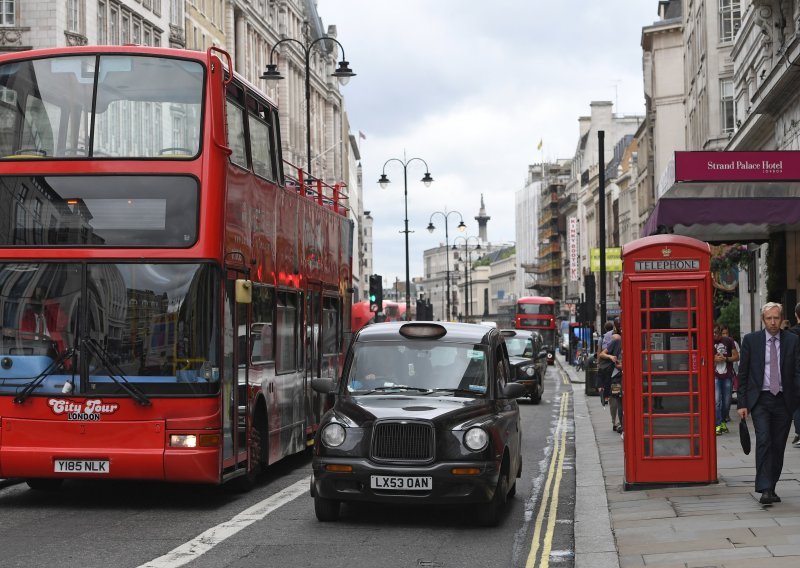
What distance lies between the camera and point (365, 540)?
449 inches

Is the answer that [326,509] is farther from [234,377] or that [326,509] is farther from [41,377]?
[41,377]

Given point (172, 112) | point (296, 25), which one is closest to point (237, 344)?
point (172, 112)

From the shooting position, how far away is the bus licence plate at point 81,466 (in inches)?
515

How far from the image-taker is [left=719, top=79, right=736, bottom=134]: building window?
48.6 metres

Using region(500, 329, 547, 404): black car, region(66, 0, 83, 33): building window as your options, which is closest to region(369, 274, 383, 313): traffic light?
region(500, 329, 547, 404): black car

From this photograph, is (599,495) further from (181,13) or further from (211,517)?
(181,13)

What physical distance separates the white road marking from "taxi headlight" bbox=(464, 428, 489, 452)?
206cm

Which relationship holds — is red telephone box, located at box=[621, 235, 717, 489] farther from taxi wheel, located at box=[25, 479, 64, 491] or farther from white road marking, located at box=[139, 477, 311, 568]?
taxi wheel, located at box=[25, 479, 64, 491]

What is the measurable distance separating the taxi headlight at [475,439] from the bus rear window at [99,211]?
10.5ft

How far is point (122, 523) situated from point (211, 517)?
0.86 metres

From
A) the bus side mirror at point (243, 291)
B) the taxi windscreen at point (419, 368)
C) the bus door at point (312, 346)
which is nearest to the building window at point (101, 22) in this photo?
the bus door at point (312, 346)

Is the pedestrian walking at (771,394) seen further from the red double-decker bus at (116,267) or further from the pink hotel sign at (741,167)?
the pink hotel sign at (741,167)

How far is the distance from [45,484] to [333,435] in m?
4.38

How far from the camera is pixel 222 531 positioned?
39.0ft
